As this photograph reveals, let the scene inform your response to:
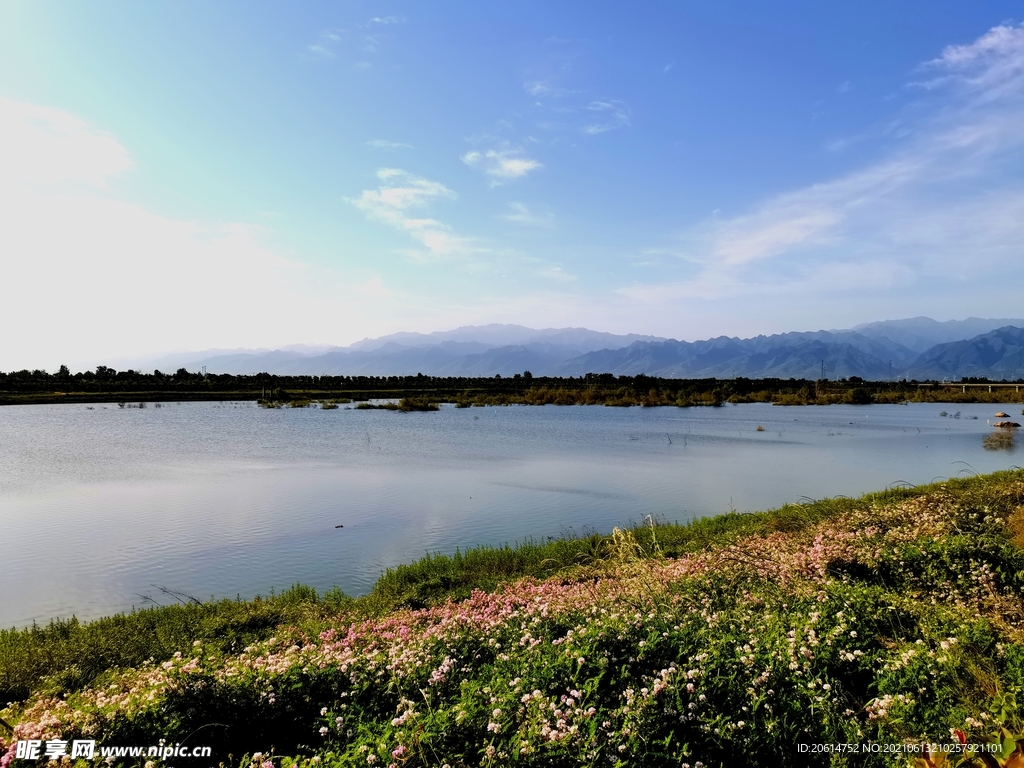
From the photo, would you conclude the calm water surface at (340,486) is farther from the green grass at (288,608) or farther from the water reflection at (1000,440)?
the green grass at (288,608)

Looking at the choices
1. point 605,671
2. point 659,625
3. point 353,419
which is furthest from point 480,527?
point 353,419

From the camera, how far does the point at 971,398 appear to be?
94.5m

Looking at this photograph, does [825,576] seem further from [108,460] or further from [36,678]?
[108,460]

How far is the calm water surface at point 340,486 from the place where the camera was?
13875 millimetres

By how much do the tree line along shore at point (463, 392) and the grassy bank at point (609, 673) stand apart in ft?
197

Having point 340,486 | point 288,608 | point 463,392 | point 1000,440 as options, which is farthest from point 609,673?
point 463,392

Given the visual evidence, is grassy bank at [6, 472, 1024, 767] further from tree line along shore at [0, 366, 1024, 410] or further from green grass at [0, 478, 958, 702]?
tree line along shore at [0, 366, 1024, 410]

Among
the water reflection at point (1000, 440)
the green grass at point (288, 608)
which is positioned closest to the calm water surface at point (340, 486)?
the water reflection at point (1000, 440)

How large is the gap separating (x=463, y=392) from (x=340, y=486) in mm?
72684

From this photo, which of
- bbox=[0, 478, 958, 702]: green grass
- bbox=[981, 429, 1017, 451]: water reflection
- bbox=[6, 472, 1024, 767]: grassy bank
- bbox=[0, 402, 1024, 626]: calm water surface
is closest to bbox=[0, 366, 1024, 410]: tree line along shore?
bbox=[0, 402, 1024, 626]: calm water surface

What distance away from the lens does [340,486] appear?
2375cm

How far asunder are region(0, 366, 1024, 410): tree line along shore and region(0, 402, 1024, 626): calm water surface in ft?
99.2

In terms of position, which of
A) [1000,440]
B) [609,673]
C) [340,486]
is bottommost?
[1000,440]

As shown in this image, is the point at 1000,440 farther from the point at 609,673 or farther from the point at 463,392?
the point at 463,392
